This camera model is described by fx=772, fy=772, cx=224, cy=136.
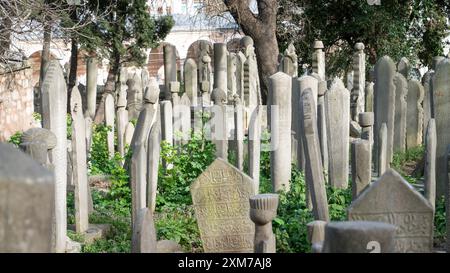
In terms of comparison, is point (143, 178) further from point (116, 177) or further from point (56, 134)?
point (116, 177)

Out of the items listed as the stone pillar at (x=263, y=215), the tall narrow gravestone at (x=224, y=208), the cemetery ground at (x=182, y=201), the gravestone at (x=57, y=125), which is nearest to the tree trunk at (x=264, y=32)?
the cemetery ground at (x=182, y=201)

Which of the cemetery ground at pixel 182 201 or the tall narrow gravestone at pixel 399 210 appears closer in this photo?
the tall narrow gravestone at pixel 399 210

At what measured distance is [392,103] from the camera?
11711mm

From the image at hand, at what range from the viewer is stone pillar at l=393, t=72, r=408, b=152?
490 inches

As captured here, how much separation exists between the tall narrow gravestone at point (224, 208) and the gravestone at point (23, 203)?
4578 millimetres

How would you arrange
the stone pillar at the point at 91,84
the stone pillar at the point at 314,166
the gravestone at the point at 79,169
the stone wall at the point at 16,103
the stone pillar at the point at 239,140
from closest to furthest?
1. the stone pillar at the point at 314,166
2. the gravestone at the point at 79,169
3. the stone pillar at the point at 239,140
4. the stone wall at the point at 16,103
5. the stone pillar at the point at 91,84

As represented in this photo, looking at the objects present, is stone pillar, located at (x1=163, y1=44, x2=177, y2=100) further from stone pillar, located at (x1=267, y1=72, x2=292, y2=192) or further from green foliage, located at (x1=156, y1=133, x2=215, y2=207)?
stone pillar, located at (x1=267, y1=72, x2=292, y2=192)

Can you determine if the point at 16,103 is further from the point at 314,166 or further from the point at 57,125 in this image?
the point at 314,166

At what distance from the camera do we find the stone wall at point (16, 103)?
15945 mm

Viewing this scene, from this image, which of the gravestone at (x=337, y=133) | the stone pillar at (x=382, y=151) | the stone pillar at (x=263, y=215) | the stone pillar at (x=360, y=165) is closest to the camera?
the stone pillar at (x=263, y=215)

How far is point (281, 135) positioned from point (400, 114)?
3.88 metres

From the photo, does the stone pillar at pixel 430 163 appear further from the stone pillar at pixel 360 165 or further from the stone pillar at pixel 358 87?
the stone pillar at pixel 358 87

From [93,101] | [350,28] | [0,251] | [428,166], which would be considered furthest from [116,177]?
[350,28]
